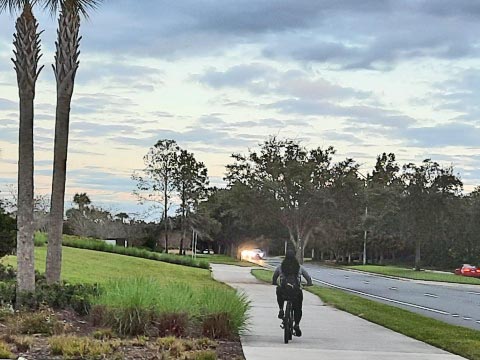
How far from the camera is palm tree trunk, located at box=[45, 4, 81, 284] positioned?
18.3 meters

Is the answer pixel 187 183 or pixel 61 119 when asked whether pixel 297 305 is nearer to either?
pixel 61 119

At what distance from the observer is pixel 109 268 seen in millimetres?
36500

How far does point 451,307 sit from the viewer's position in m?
28.4

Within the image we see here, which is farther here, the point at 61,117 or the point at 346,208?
the point at 346,208

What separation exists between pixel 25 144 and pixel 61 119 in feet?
8.88

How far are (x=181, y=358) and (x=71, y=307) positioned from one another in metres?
4.92

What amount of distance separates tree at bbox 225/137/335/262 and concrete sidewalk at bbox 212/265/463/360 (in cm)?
2308

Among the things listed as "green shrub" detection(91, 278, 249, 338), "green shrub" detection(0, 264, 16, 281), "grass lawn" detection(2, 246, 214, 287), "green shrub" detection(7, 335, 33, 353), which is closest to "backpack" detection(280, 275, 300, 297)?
"green shrub" detection(91, 278, 249, 338)

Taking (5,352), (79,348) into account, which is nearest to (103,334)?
(79,348)

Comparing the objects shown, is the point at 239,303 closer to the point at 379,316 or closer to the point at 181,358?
the point at 181,358

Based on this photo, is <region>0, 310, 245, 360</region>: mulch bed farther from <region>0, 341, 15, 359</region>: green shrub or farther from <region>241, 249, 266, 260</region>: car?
<region>241, 249, 266, 260</region>: car

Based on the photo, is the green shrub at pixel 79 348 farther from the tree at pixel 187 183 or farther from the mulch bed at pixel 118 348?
the tree at pixel 187 183

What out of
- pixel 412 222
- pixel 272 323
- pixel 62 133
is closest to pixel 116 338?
pixel 272 323

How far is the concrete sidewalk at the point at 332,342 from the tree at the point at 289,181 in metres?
23.1
